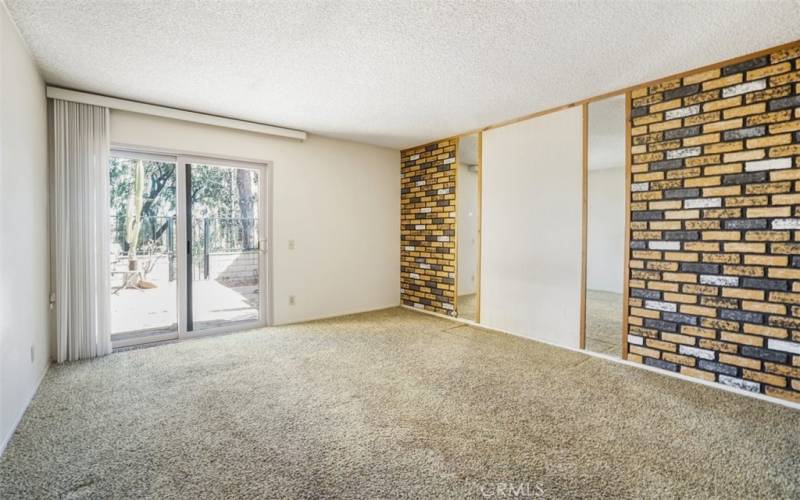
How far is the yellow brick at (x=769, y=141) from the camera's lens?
2387mm

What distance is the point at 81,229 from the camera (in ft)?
10.5

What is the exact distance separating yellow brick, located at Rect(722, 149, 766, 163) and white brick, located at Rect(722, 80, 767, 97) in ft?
1.38

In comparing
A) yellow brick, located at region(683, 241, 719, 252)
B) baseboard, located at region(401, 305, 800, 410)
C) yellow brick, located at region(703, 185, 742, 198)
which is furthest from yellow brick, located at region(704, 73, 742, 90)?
baseboard, located at region(401, 305, 800, 410)

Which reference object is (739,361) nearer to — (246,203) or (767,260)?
(767,260)

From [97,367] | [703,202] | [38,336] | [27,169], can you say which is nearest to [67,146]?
[27,169]

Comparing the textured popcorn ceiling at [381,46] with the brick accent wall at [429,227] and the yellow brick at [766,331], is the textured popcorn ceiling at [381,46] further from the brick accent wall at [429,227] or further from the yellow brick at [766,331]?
the yellow brick at [766,331]

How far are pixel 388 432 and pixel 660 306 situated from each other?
2.40 m

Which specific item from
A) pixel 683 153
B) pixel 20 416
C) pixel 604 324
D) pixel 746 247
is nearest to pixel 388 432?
pixel 20 416

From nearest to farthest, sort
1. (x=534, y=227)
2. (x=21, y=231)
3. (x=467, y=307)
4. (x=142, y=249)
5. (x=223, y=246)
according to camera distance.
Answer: (x=21, y=231) < (x=142, y=249) < (x=534, y=227) < (x=223, y=246) < (x=467, y=307)

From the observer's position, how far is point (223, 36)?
2.32 m

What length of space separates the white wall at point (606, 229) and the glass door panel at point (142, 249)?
6.43 m

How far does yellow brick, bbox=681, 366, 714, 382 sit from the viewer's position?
2.70 m

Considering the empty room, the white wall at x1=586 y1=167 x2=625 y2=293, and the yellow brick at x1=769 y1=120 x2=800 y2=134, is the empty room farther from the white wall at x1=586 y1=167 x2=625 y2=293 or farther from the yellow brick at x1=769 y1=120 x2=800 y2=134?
the white wall at x1=586 y1=167 x2=625 y2=293

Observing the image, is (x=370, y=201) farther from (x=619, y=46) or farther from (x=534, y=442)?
(x=534, y=442)
